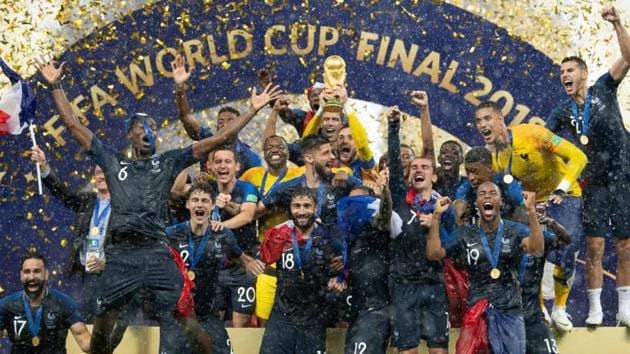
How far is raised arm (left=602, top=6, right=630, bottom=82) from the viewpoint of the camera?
10.2 m

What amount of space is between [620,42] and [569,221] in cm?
133

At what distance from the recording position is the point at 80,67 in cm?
1320

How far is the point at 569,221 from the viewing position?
10406 millimetres

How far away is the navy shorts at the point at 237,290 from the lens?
10336mm

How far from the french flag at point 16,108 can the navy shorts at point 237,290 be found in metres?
2.06

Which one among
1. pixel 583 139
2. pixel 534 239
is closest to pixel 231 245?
pixel 534 239

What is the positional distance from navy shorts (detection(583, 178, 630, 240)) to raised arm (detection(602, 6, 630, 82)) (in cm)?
81

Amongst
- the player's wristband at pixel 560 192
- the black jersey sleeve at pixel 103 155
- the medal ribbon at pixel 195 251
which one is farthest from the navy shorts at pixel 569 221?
the black jersey sleeve at pixel 103 155

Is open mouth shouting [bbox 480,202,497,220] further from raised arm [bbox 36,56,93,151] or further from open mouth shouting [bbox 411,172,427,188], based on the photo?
raised arm [bbox 36,56,93,151]

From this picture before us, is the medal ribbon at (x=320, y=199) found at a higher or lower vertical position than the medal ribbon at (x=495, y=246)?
higher

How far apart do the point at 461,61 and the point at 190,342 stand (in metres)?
4.73

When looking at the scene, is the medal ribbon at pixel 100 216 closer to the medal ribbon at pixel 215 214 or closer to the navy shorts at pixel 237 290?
the medal ribbon at pixel 215 214

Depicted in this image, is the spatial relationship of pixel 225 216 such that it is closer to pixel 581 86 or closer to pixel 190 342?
pixel 190 342

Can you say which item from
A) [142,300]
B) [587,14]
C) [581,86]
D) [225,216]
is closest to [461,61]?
[587,14]
